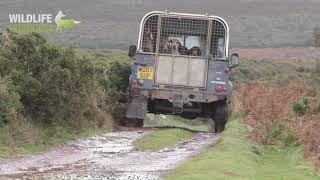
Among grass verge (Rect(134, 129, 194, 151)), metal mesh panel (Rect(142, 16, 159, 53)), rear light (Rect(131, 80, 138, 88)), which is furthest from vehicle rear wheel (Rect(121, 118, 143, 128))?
metal mesh panel (Rect(142, 16, 159, 53))

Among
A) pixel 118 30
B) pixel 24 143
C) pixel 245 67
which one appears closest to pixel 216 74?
pixel 24 143

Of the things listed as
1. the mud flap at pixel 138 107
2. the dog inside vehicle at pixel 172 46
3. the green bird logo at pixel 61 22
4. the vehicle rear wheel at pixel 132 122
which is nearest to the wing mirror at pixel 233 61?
the dog inside vehicle at pixel 172 46

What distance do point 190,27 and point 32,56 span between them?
A: 22.2 ft

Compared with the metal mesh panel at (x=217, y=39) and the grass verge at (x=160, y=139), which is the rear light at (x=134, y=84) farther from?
the metal mesh panel at (x=217, y=39)

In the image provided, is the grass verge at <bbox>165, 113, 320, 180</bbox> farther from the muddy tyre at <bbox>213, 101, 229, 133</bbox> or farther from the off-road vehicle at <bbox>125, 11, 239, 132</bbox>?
the muddy tyre at <bbox>213, 101, 229, 133</bbox>

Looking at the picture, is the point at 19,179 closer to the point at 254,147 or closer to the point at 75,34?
the point at 254,147

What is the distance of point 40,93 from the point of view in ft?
60.6

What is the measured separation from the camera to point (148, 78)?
2302 centimetres

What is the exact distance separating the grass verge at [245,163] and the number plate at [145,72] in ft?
16.8

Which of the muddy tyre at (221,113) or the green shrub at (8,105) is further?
the muddy tyre at (221,113)

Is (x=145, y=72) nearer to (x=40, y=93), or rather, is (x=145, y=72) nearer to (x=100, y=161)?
(x=40, y=93)

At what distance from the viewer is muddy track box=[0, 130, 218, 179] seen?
40.8ft

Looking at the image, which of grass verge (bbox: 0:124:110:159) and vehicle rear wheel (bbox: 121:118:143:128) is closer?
grass verge (bbox: 0:124:110:159)

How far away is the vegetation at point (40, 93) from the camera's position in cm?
1650
